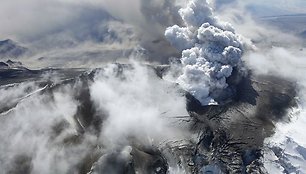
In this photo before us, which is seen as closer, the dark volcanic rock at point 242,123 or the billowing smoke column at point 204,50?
the dark volcanic rock at point 242,123

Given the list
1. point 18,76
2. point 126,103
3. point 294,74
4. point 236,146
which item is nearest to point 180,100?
point 126,103

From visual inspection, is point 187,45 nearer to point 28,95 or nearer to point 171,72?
point 171,72

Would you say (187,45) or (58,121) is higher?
(187,45)

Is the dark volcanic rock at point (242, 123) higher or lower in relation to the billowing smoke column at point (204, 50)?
lower

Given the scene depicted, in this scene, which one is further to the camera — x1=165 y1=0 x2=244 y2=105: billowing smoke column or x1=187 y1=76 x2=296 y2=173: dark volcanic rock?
x1=165 y1=0 x2=244 y2=105: billowing smoke column

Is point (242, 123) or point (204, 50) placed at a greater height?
point (204, 50)

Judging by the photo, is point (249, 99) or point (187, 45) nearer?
point (249, 99)

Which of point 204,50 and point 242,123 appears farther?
point 204,50

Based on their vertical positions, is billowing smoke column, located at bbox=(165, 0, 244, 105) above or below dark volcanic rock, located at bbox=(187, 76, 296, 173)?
above
